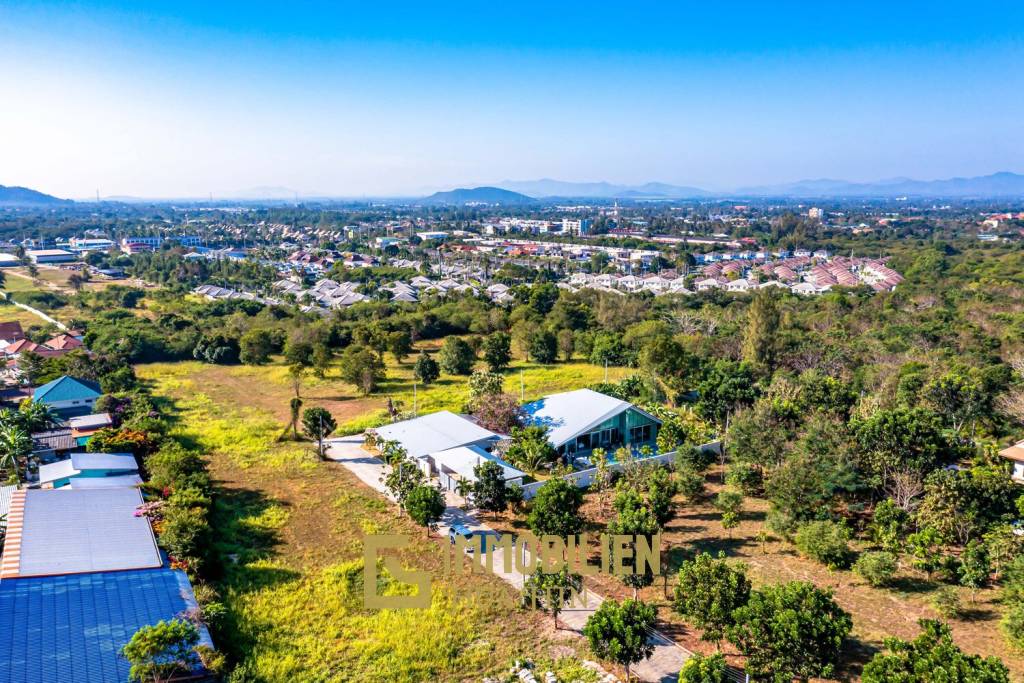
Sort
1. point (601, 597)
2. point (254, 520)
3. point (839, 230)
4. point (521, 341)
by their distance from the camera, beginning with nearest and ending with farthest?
1. point (601, 597)
2. point (254, 520)
3. point (521, 341)
4. point (839, 230)

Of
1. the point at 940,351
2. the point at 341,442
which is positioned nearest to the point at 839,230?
the point at 940,351

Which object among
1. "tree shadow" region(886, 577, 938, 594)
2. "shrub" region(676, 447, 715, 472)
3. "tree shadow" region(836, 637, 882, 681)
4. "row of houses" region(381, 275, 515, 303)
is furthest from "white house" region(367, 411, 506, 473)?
"row of houses" region(381, 275, 515, 303)

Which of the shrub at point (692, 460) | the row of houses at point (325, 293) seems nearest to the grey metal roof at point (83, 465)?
the shrub at point (692, 460)

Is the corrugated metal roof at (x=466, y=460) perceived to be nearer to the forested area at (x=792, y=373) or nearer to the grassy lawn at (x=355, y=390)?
the forested area at (x=792, y=373)

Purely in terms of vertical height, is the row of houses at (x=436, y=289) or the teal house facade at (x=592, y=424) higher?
the row of houses at (x=436, y=289)

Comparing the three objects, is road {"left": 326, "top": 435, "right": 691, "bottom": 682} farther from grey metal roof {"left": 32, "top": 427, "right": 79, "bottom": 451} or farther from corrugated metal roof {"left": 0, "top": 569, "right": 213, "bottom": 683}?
grey metal roof {"left": 32, "top": 427, "right": 79, "bottom": 451}

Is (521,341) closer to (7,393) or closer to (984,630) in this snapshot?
(7,393)

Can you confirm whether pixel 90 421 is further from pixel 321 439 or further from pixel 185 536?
pixel 185 536
